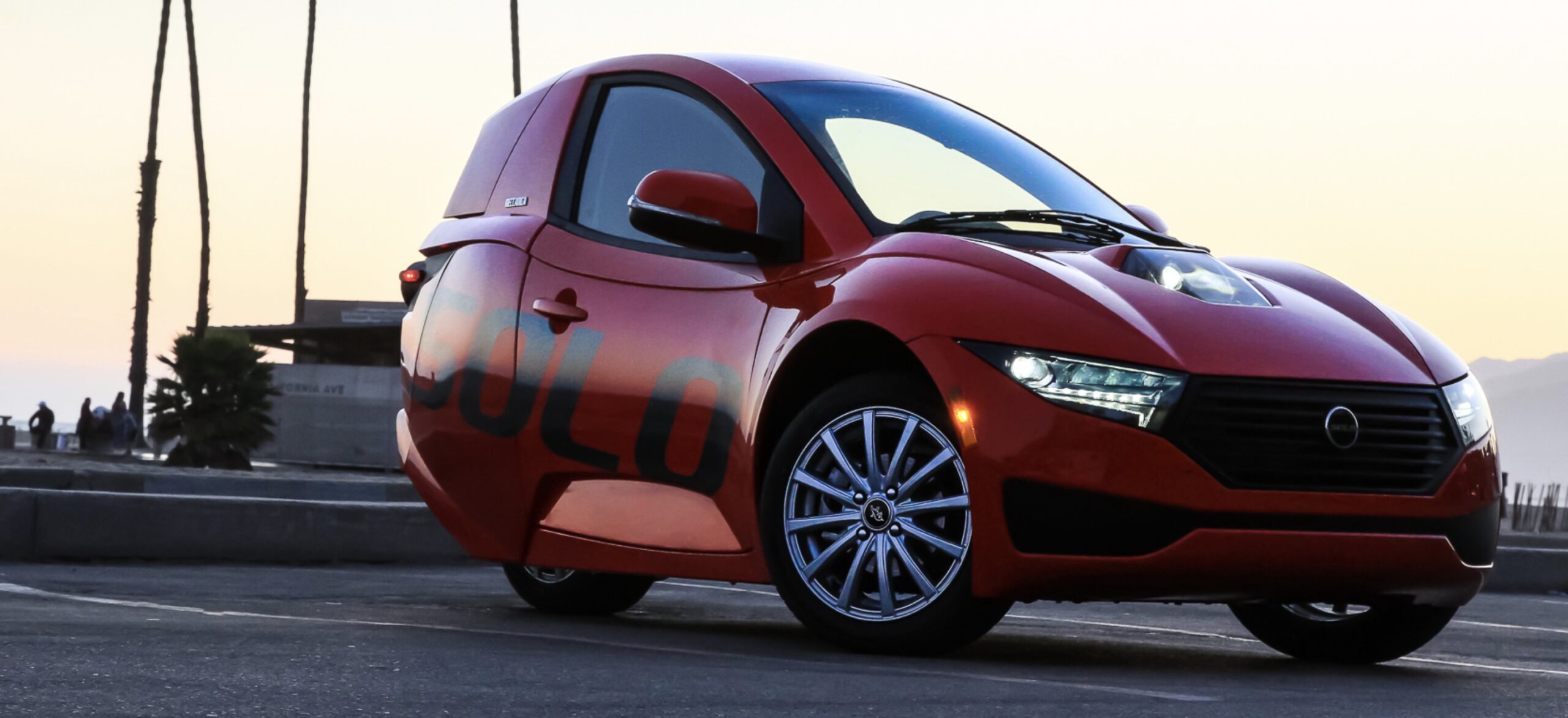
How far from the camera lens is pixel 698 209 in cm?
537

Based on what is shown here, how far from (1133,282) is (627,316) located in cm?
155

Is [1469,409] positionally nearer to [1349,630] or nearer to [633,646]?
[1349,630]

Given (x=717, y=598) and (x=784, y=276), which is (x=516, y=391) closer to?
(x=784, y=276)

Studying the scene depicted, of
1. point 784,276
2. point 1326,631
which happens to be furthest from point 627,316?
point 1326,631

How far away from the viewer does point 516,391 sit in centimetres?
623

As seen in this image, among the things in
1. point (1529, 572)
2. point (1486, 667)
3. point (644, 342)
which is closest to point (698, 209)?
point (644, 342)

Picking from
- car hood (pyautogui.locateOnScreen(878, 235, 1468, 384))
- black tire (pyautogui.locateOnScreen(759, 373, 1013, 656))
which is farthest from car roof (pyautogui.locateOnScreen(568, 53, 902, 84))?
black tire (pyautogui.locateOnScreen(759, 373, 1013, 656))

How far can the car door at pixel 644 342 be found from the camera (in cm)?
548

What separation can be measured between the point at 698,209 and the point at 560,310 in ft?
2.85

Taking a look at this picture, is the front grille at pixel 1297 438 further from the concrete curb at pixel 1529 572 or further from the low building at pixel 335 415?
the low building at pixel 335 415

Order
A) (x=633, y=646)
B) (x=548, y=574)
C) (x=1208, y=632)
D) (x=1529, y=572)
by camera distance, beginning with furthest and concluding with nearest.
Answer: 1. (x=1529, y=572)
2. (x=1208, y=632)
3. (x=548, y=574)
4. (x=633, y=646)

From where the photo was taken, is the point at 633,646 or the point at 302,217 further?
the point at 302,217

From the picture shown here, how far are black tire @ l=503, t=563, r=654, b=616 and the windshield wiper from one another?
6.80 ft

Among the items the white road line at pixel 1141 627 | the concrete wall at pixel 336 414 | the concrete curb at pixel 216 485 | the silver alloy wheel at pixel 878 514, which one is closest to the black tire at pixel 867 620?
the silver alloy wheel at pixel 878 514
